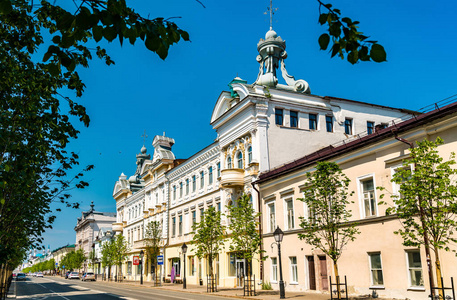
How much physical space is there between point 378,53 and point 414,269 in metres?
17.5

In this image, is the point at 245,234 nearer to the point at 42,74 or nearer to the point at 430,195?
the point at 430,195

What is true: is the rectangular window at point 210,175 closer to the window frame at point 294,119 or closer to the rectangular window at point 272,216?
the window frame at point 294,119

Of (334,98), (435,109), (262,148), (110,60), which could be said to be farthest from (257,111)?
(110,60)

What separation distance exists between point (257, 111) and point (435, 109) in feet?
49.4

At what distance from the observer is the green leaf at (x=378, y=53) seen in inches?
152

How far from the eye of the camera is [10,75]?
897 centimetres

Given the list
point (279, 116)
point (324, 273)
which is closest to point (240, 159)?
point (279, 116)

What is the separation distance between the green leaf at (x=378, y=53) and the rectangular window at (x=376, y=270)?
18800mm

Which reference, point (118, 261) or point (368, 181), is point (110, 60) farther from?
point (118, 261)

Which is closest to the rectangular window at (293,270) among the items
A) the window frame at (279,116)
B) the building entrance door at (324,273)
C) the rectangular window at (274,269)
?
the rectangular window at (274,269)

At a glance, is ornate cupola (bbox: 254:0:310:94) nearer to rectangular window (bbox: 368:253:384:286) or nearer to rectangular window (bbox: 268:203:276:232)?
rectangular window (bbox: 268:203:276:232)

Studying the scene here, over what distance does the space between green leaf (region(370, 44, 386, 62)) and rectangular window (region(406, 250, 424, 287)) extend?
17209mm

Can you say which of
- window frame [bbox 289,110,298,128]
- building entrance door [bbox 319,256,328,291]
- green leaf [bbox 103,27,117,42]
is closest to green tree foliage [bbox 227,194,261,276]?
building entrance door [bbox 319,256,328,291]

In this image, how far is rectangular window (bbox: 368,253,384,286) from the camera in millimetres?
20481
